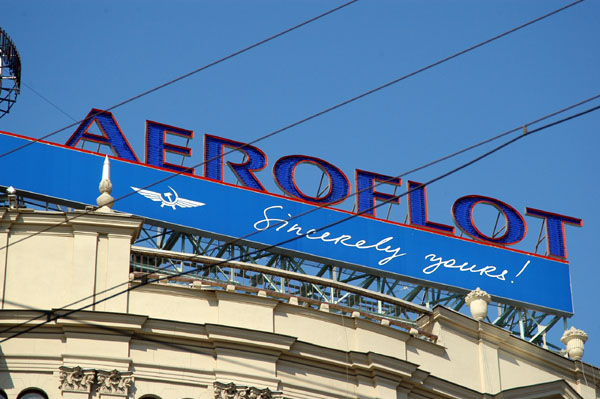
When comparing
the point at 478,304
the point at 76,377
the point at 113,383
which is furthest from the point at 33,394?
the point at 478,304

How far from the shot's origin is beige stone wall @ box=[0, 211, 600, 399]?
36.7m

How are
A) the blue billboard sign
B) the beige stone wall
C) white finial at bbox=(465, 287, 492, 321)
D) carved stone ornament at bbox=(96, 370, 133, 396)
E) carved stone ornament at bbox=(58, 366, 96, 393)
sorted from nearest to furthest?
carved stone ornament at bbox=(58, 366, 96, 393), carved stone ornament at bbox=(96, 370, 133, 396), the beige stone wall, white finial at bbox=(465, 287, 492, 321), the blue billboard sign

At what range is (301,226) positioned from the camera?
1923 inches

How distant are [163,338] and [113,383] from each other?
1.90 m

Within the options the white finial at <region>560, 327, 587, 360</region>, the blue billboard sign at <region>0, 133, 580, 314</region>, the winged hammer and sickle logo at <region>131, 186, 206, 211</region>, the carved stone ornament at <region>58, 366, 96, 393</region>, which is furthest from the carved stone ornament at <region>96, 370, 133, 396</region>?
the white finial at <region>560, 327, 587, 360</region>

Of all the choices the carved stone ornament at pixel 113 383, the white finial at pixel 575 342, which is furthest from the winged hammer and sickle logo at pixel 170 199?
the white finial at pixel 575 342

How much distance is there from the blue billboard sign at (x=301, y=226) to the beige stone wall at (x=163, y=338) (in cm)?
722

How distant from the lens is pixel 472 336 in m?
42.2

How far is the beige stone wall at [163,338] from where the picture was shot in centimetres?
3672

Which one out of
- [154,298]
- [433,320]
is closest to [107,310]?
[154,298]

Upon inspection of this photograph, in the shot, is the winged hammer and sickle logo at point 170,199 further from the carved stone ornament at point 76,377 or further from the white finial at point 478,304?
the carved stone ornament at point 76,377

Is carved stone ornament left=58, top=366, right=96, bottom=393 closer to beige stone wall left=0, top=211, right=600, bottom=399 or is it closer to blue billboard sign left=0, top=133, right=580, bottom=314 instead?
beige stone wall left=0, top=211, right=600, bottom=399

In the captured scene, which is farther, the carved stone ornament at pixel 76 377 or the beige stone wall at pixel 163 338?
the beige stone wall at pixel 163 338

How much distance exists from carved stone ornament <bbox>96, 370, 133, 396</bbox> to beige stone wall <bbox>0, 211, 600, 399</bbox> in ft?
0.12
